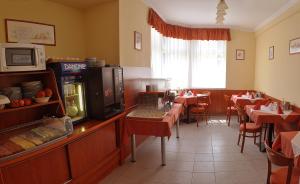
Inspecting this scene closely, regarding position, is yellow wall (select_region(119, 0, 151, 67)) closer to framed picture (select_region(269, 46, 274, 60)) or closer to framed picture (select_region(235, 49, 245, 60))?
framed picture (select_region(269, 46, 274, 60))

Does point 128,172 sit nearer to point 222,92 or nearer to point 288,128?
point 288,128

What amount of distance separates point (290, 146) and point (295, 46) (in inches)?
104

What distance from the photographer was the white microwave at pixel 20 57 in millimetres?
1729

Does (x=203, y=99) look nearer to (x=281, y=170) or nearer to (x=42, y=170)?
(x=281, y=170)

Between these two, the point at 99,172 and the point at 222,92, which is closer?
the point at 99,172

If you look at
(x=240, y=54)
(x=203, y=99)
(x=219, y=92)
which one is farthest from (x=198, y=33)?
(x=203, y=99)

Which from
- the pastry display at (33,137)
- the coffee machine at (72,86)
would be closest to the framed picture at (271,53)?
the coffee machine at (72,86)

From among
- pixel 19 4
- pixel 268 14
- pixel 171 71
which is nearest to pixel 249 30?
pixel 268 14

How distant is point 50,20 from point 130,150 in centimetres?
232

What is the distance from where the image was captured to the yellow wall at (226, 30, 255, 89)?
6.51 m

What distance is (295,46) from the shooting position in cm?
404

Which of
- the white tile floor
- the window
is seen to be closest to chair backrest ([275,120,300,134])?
the white tile floor

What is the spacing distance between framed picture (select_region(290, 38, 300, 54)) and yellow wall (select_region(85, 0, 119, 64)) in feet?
10.8

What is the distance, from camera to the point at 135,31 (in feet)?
12.2
